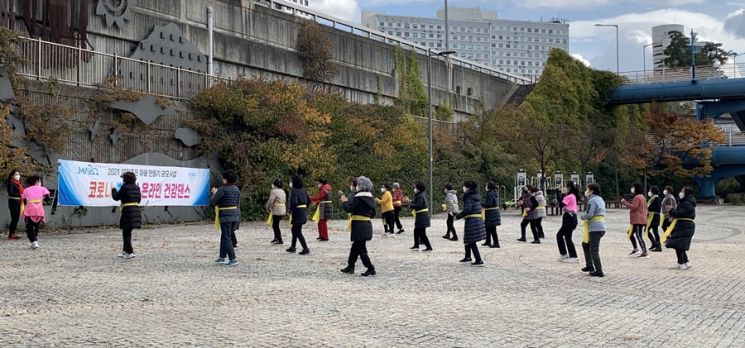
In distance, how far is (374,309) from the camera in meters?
9.12

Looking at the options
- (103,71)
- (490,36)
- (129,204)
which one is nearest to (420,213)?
(129,204)

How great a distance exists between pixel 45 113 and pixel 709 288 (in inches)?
683

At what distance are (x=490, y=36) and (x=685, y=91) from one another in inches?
5225

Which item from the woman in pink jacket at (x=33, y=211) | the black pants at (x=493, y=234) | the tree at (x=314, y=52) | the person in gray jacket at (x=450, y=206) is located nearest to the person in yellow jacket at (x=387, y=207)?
the person in gray jacket at (x=450, y=206)

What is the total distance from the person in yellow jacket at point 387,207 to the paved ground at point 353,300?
3997 mm

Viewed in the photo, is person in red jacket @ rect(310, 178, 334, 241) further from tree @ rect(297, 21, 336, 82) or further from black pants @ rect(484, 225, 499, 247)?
tree @ rect(297, 21, 336, 82)

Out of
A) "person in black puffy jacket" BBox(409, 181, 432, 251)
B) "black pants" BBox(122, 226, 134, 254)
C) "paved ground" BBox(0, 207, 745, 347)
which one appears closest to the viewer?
"paved ground" BBox(0, 207, 745, 347)

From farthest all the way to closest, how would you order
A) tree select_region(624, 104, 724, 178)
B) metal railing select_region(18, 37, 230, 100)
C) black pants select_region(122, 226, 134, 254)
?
tree select_region(624, 104, 724, 178)
metal railing select_region(18, 37, 230, 100)
black pants select_region(122, 226, 134, 254)

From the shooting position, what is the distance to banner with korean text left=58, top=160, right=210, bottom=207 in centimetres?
2097

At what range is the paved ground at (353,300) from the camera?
7.55 m

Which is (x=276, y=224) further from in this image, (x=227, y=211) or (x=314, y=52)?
(x=314, y=52)

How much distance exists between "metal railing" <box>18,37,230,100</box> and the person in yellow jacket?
367 inches

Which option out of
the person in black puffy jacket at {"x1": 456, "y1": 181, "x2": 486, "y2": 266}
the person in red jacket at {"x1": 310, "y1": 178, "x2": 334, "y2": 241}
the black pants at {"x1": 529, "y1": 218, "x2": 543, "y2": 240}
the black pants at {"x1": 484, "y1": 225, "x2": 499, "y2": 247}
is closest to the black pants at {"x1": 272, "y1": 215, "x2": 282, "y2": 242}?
the person in red jacket at {"x1": 310, "y1": 178, "x2": 334, "y2": 241}

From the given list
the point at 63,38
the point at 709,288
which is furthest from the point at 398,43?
the point at 709,288
